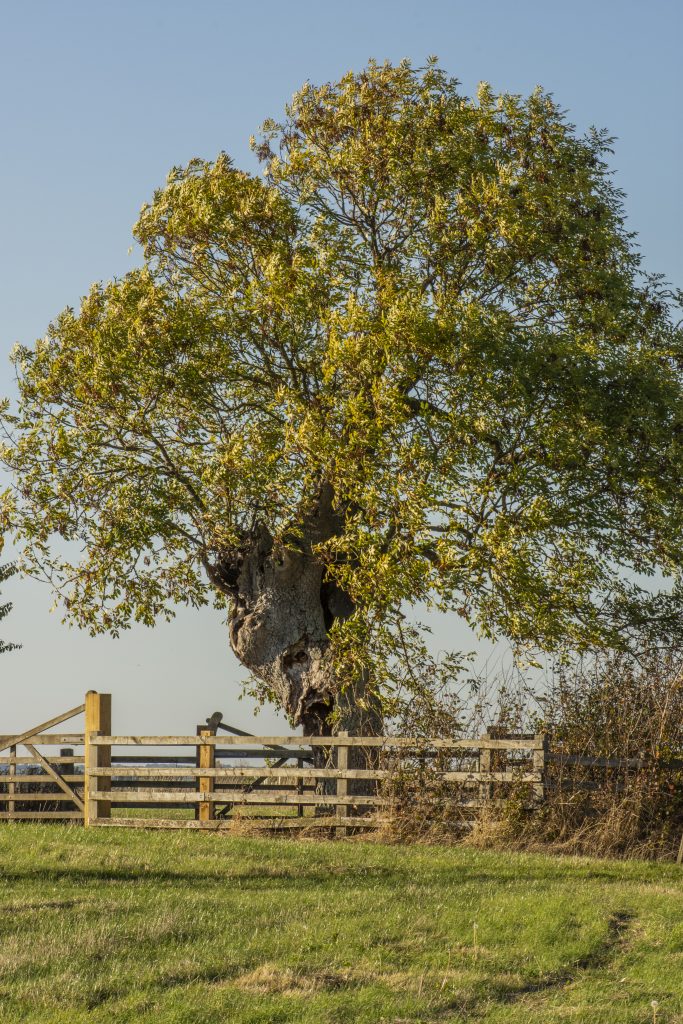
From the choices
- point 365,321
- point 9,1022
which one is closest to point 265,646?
point 365,321

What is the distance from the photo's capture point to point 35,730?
68.8 ft

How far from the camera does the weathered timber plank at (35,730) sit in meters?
19.9

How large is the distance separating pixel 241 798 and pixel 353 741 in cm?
225

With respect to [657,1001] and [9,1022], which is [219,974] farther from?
[657,1001]

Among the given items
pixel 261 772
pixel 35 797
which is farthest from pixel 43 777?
pixel 261 772

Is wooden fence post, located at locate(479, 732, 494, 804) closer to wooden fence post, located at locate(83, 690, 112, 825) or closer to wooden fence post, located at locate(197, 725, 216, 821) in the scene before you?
wooden fence post, located at locate(197, 725, 216, 821)

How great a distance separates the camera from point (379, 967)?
895 centimetres

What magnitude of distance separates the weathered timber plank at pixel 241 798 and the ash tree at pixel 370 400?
1670mm

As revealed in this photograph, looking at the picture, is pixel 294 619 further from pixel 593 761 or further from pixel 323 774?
pixel 593 761

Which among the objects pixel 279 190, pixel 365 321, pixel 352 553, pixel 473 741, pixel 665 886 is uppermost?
pixel 279 190

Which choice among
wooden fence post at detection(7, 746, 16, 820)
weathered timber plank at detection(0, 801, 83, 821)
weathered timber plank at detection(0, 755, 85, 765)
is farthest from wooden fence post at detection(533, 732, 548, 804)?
wooden fence post at detection(7, 746, 16, 820)

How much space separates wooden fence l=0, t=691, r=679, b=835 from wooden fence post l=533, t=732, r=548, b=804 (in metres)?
0.01

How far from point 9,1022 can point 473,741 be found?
9599mm

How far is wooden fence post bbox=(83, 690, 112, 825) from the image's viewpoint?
18.9 meters
